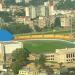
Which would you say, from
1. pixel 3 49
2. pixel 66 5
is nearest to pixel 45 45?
pixel 3 49

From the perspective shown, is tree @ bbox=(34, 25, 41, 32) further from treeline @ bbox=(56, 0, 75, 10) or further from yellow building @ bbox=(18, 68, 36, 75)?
yellow building @ bbox=(18, 68, 36, 75)

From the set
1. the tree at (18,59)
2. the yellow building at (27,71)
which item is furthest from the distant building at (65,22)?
the yellow building at (27,71)

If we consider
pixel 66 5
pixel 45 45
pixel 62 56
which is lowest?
pixel 66 5

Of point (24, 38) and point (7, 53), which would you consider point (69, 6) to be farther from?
point (7, 53)

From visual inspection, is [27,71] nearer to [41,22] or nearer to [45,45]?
[45,45]

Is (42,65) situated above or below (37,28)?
above

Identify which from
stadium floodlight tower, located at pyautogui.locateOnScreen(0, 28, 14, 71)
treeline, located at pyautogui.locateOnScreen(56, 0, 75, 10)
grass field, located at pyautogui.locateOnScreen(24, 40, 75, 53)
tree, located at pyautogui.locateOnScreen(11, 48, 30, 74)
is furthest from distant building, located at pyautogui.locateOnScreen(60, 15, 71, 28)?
tree, located at pyautogui.locateOnScreen(11, 48, 30, 74)

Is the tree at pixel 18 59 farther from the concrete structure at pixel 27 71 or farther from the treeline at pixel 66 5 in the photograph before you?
the treeline at pixel 66 5
